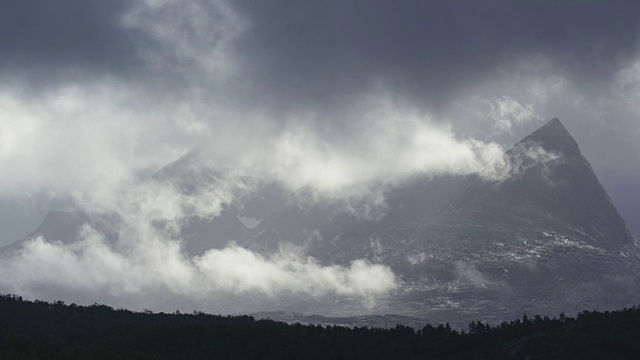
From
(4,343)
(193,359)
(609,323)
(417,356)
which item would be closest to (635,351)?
(609,323)

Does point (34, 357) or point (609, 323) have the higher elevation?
point (609, 323)

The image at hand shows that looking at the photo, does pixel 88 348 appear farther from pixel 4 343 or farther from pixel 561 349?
pixel 561 349

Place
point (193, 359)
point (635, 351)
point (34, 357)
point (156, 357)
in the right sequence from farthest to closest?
point (193, 359) < point (156, 357) < point (635, 351) < point (34, 357)

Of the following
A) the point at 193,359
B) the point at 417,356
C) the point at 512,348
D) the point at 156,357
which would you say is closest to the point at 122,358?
the point at 156,357

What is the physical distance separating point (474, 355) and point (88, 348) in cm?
10045

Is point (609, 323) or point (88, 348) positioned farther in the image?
point (609, 323)

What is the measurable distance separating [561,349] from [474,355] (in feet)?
73.8

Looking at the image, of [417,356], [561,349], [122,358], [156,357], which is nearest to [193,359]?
[156,357]

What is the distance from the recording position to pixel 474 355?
188 meters

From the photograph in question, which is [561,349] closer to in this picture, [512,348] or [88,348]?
Answer: [512,348]

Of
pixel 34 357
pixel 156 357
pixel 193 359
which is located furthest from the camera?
pixel 193 359

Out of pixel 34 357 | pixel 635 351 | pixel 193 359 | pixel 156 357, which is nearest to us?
pixel 34 357

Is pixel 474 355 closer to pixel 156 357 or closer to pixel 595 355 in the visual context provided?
pixel 595 355

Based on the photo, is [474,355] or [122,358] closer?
[122,358]
